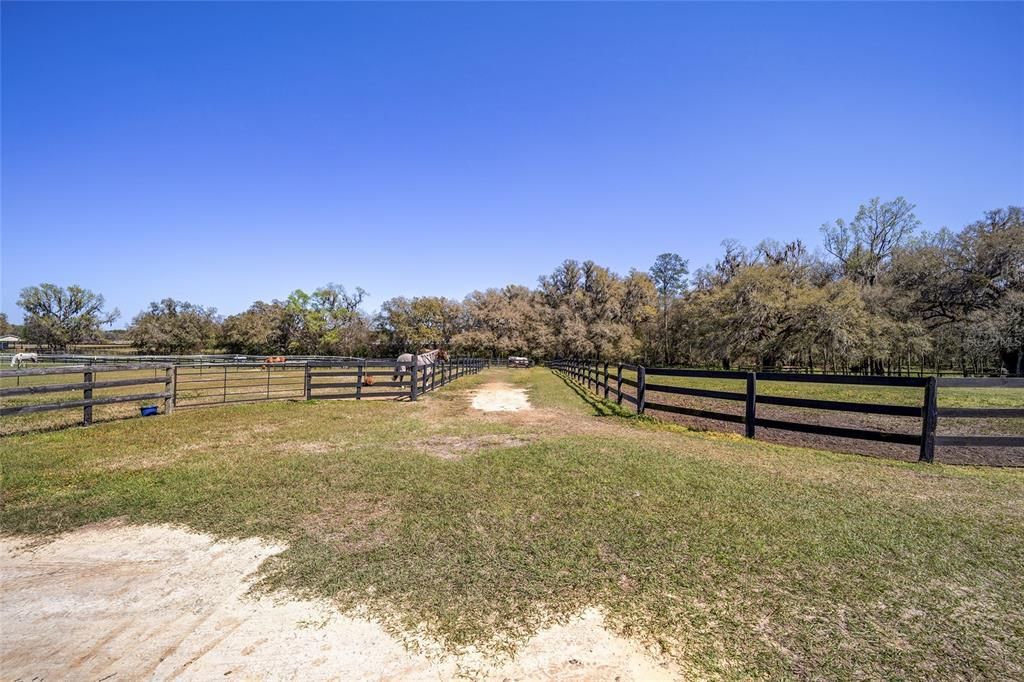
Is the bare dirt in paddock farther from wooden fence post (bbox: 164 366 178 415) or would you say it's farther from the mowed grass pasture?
wooden fence post (bbox: 164 366 178 415)

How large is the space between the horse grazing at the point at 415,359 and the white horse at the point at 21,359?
24.3m

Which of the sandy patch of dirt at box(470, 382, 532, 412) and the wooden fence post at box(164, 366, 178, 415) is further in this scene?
the sandy patch of dirt at box(470, 382, 532, 412)

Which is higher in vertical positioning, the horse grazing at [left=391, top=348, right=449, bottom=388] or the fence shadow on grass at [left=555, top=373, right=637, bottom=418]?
the horse grazing at [left=391, top=348, right=449, bottom=388]

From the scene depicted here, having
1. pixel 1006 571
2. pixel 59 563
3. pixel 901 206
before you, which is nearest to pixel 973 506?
pixel 1006 571

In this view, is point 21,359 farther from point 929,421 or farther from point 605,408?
point 929,421

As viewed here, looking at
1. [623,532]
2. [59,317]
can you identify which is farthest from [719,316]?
[59,317]

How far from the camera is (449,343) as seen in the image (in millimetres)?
60219

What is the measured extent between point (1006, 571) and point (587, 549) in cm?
305

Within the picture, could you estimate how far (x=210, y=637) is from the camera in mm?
2514

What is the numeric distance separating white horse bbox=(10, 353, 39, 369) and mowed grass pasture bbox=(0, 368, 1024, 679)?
29.6 metres

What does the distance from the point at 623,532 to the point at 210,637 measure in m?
3.08

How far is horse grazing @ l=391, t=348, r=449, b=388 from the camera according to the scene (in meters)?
14.6

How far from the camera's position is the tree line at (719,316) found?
26156mm

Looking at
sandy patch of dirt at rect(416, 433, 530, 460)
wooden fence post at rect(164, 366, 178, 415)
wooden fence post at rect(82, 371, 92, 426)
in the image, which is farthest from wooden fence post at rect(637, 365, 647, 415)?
wooden fence post at rect(82, 371, 92, 426)
